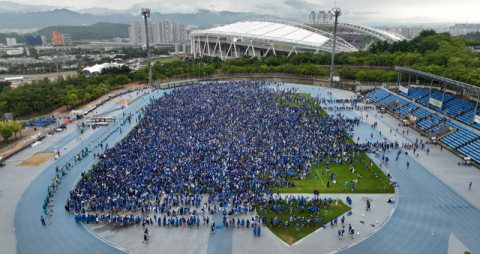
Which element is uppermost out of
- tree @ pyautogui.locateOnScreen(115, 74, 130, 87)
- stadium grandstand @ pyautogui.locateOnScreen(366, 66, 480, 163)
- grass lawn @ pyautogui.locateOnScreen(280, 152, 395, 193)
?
tree @ pyautogui.locateOnScreen(115, 74, 130, 87)

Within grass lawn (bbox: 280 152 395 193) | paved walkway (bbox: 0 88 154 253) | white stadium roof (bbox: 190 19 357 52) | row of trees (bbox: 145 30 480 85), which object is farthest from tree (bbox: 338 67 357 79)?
paved walkway (bbox: 0 88 154 253)

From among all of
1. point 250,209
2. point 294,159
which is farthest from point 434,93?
point 250,209

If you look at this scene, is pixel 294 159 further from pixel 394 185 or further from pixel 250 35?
pixel 250 35

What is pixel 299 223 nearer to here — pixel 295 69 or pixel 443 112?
pixel 443 112

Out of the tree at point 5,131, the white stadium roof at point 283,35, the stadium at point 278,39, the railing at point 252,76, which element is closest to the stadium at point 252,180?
the tree at point 5,131

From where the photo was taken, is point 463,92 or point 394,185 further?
point 463,92

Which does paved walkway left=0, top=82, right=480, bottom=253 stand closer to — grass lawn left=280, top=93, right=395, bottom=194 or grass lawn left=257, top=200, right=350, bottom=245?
grass lawn left=257, top=200, right=350, bottom=245
